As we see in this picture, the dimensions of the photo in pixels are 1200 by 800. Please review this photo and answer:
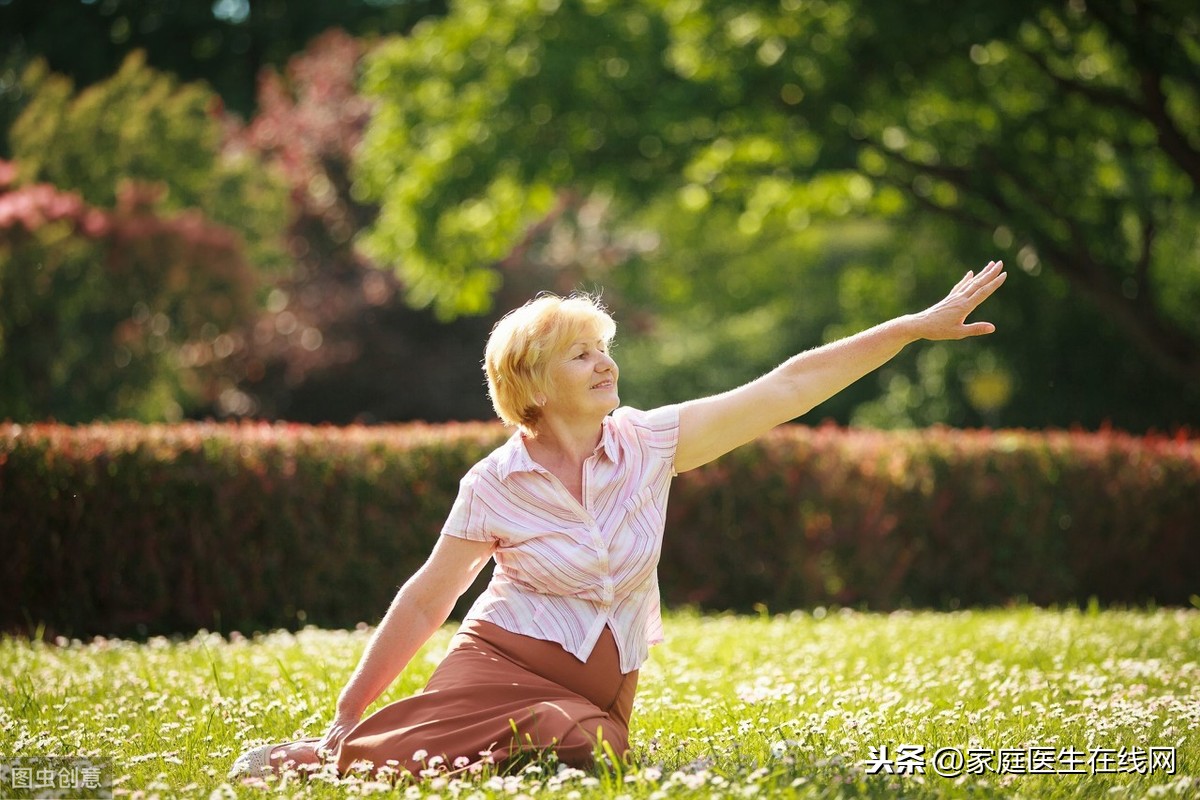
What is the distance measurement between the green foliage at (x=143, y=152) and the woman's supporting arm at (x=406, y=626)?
55.6 ft

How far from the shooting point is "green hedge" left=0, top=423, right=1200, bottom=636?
323 inches

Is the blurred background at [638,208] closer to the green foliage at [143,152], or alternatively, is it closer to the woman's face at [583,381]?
the green foliage at [143,152]

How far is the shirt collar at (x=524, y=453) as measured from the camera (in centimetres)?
400

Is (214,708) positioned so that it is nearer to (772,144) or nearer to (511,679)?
(511,679)

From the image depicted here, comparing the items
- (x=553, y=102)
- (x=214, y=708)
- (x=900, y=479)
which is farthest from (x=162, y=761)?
(x=553, y=102)

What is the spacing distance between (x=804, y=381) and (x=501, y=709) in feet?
4.77

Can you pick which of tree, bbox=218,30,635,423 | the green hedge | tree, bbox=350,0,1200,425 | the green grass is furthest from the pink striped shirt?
tree, bbox=218,30,635,423

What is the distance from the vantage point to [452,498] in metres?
9.16

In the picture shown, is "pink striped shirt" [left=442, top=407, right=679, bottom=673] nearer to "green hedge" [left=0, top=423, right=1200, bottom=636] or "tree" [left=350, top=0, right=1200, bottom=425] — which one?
"green hedge" [left=0, top=423, right=1200, bottom=636]

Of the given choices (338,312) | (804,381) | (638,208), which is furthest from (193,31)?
(804,381)

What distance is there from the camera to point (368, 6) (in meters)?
30.4

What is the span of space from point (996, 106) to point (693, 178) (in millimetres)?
3519

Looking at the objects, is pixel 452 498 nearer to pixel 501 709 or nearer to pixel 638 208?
pixel 501 709

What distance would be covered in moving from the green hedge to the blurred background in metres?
4.02
